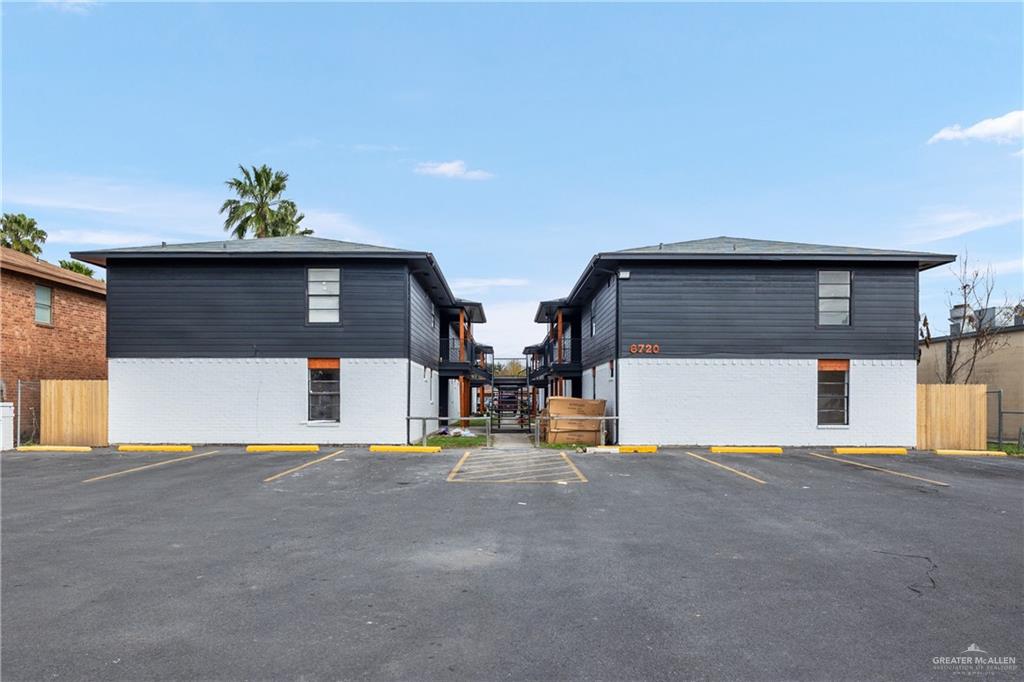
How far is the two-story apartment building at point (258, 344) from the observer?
58.9 ft

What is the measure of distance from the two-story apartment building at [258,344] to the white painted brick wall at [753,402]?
7594 mm

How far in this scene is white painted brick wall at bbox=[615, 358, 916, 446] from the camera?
18.1 meters

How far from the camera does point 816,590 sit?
5523 millimetres

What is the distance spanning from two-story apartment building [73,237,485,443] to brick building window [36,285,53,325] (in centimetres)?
405

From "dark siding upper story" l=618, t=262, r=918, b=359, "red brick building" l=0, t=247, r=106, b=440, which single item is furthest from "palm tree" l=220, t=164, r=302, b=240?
"dark siding upper story" l=618, t=262, r=918, b=359

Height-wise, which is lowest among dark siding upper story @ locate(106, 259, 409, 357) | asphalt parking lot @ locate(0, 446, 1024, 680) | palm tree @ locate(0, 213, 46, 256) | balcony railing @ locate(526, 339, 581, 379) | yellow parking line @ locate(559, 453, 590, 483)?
yellow parking line @ locate(559, 453, 590, 483)

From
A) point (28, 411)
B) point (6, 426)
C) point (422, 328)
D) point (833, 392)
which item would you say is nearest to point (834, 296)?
point (833, 392)

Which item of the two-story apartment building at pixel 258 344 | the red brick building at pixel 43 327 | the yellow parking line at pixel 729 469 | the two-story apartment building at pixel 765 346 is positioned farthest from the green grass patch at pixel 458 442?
the red brick building at pixel 43 327

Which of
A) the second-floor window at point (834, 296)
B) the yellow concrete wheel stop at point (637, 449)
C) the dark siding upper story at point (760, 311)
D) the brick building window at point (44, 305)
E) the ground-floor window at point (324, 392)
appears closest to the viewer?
the yellow concrete wheel stop at point (637, 449)

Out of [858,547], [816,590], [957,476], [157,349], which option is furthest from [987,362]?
[157,349]

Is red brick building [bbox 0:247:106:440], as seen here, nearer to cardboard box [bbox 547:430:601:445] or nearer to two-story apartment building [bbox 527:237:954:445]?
cardboard box [bbox 547:430:601:445]

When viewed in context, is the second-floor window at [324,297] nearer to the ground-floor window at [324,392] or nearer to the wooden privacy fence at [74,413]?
the ground-floor window at [324,392]

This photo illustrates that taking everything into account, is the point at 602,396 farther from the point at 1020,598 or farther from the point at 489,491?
the point at 1020,598

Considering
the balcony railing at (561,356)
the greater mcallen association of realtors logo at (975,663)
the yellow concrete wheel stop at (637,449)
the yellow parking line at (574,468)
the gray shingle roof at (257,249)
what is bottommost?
the yellow concrete wheel stop at (637,449)
